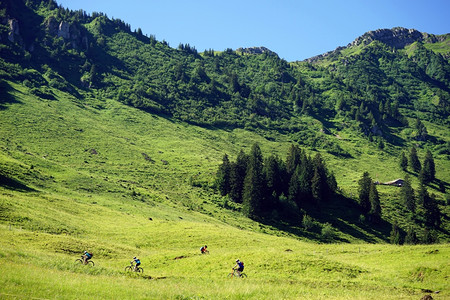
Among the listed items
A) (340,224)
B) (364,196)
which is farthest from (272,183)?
(364,196)

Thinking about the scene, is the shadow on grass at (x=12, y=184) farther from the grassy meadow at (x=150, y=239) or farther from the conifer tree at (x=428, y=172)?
the conifer tree at (x=428, y=172)

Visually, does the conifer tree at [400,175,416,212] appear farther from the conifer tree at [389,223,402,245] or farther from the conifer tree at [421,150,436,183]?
the conifer tree at [421,150,436,183]

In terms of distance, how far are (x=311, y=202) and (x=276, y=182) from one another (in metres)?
14.9

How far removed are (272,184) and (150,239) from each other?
62439 mm

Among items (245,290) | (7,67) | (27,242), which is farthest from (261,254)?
(7,67)

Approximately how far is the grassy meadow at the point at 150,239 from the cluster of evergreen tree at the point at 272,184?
7.61 m

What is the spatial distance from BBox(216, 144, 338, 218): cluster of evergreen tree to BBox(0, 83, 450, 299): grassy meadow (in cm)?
761

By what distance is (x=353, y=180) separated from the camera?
154 metres

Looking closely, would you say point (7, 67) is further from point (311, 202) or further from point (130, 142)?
point (311, 202)

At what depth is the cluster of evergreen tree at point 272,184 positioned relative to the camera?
98062mm

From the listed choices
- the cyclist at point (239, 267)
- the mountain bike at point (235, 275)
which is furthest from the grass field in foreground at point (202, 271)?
the cyclist at point (239, 267)

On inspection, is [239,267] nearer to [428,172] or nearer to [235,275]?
[235,275]

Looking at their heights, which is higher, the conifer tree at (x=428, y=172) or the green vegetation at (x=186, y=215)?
the conifer tree at (x=428, y=172)

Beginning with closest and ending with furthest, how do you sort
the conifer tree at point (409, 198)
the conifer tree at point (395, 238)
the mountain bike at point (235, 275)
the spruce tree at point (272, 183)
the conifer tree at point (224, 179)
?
the mountain bike at point (235, 275) → the conifer tree at point (395, 238) → the spruce tree at point (272, 183) → the conifer tree at point (224, 179) → the conifer tree at point (409, 198)
